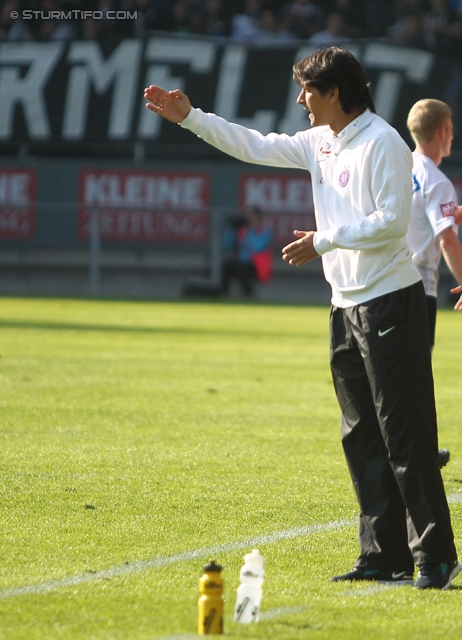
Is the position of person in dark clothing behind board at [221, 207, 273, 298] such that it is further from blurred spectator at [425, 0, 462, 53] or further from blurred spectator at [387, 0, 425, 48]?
blurred spectator at [425, 0, 462, 53]

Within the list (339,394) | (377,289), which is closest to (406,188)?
(377,289)

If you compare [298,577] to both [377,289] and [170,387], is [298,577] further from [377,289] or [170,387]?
[170,387]

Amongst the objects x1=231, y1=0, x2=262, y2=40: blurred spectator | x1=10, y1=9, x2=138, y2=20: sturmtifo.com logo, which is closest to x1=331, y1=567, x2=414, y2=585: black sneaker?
x1=231, y1=0, x2=262, y2=40: blurred spectator

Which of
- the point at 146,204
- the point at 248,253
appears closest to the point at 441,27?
the point at 248,253

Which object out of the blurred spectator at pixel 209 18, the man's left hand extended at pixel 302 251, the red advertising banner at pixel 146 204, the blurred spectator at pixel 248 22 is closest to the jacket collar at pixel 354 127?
the man's left hand extended at pixel 302 251

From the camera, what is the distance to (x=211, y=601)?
3.28 metres

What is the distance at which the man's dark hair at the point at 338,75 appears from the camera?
4.08 m

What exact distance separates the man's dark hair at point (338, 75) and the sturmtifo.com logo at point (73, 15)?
2320cm

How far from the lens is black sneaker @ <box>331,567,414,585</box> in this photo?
13.8 ft

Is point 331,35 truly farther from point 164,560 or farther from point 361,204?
point 164,560

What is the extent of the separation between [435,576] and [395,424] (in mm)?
581

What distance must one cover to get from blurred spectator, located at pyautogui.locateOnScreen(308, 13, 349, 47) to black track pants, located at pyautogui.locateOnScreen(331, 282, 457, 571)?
70.6 ft

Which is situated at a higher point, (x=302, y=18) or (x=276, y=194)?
(x=302, y=18)

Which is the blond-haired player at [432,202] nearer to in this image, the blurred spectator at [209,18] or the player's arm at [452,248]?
the player's arm at [452,248]
